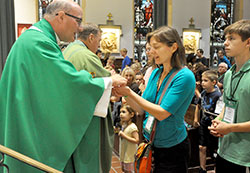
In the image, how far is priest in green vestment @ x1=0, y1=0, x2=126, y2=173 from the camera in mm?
1813

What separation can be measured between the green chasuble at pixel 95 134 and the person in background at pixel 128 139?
1443 millimetres

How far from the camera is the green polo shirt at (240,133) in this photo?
204 cm

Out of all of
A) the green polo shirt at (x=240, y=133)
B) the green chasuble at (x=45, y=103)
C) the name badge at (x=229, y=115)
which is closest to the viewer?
the green chasuble at (x=45, y=103)

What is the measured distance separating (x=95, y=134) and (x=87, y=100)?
0.29 m

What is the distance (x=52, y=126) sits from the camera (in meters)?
1.82

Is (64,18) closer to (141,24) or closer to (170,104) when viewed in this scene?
(170,104)

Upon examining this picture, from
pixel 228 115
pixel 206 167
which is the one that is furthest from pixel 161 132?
pixel 206 167

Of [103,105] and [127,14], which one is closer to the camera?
[103,105]

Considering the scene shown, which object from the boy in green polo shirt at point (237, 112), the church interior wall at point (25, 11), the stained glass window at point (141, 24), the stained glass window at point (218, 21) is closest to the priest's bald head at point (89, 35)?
the boy in green polo shirt at point (237, 112)

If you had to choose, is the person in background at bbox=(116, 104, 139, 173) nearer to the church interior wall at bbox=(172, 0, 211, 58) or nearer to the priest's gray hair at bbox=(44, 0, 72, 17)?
the priest's gray hair at bbox=(44, 0, 72, 17)

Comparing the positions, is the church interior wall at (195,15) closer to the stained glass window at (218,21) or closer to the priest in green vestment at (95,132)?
the stained glass window at (218,21)

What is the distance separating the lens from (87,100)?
185cm

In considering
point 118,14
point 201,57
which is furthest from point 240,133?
point 118,14

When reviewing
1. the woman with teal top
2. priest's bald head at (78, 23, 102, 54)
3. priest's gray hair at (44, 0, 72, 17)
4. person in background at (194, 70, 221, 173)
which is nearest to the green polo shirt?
the woman with teal top
